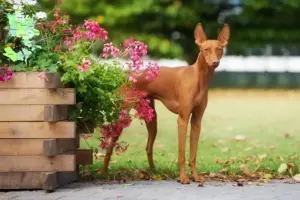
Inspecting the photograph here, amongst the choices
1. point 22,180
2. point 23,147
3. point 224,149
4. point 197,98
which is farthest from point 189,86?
point 224,149

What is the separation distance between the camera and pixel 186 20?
90.8ft

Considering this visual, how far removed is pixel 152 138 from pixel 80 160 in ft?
2.67

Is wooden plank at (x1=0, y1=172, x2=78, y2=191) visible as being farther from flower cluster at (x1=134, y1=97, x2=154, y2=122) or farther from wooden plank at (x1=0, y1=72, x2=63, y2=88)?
flower cluster at (x1=134, y1=97, x2=154, y2=122)

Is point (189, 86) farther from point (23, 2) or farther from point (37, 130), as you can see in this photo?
point (23, 2)

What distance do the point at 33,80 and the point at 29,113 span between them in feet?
0.92

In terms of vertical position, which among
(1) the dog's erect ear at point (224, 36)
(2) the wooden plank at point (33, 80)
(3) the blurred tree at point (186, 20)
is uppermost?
(3) the blurred tree at point (186, 20)

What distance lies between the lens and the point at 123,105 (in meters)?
6.57

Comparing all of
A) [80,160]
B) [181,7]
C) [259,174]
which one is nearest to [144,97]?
[80,160]

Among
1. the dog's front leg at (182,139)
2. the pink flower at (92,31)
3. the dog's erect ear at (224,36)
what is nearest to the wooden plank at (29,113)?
the pink flower at (92,31)

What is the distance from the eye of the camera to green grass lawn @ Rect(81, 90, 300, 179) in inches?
293

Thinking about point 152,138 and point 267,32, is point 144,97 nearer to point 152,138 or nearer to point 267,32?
point 152,138

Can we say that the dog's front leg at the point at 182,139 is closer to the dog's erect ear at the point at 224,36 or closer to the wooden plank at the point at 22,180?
the dog's erect ear at the point at 224,36

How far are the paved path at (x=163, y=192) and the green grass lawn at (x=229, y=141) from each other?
2.07 ft

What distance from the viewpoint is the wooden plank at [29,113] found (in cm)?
593
